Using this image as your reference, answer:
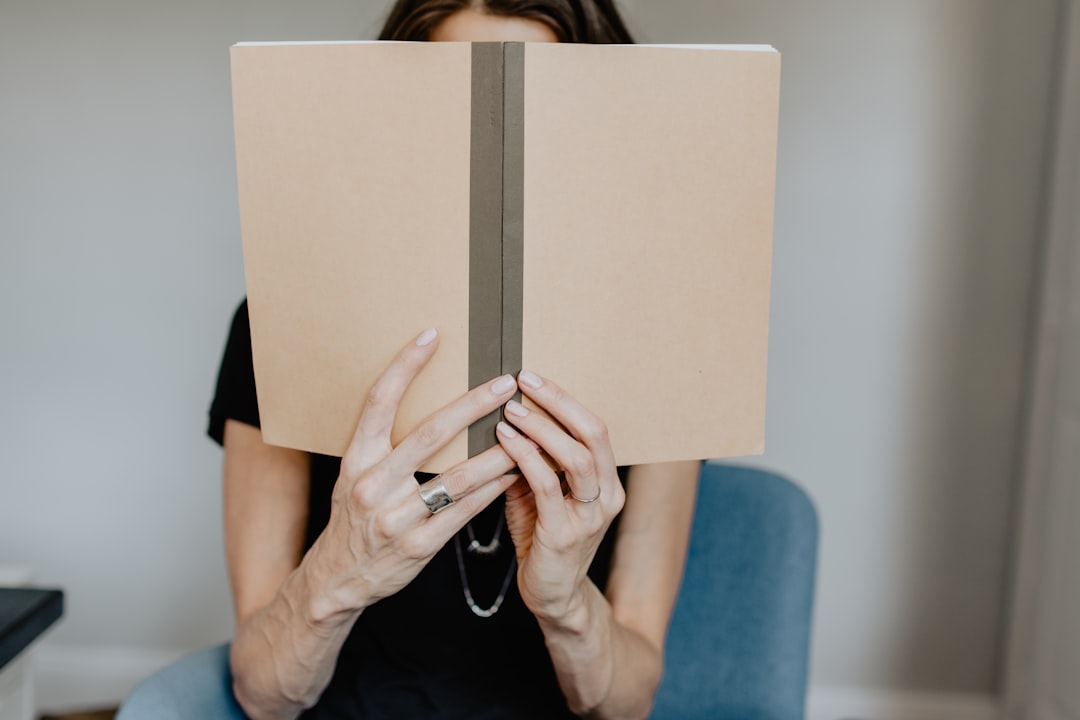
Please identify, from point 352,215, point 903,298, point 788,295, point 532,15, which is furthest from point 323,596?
point 903,298

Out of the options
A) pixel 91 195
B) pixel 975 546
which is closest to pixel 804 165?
pixel 975 546

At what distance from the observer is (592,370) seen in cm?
63

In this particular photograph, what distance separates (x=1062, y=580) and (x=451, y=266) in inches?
62.9

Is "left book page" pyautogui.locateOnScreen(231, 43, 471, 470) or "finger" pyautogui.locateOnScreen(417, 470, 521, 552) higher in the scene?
"left book page" pyautogui.locateOnScreen(231, 43, 471, 470)

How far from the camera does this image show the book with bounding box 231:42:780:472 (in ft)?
1.94

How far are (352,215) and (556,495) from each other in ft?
0.83

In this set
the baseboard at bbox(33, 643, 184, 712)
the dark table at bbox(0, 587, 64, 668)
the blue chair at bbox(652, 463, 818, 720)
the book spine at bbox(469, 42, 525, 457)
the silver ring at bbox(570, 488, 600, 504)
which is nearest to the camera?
the book spine at bbox(469, 42, 525, 457)

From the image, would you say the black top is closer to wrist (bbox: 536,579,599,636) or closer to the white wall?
wrist (bbox: 536,579,599,636)

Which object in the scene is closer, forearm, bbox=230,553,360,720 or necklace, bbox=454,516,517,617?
forearm, bbox=230,553,360,720

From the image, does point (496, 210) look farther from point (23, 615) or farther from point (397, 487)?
point (23, 615)

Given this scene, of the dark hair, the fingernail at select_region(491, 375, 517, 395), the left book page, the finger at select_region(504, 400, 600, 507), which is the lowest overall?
the finger at select_region(504, 400, 600, 507)

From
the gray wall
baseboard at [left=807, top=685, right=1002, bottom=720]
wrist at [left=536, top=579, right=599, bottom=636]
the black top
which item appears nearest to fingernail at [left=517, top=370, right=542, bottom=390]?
wrist at [left=536, top=579, right=599, bottom=636]

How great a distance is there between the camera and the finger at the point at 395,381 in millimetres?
613

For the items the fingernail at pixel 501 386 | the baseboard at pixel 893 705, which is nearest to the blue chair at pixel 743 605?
the fingernail at pixel 501 386
